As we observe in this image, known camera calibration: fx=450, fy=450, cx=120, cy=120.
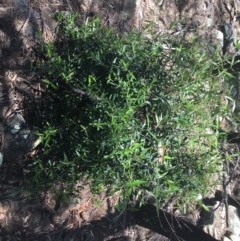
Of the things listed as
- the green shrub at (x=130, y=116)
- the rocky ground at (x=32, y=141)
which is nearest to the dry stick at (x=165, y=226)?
the rocky ground at (x=32, y=141)

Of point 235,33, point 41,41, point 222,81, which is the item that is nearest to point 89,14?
point 41,41

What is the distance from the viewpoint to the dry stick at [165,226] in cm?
422

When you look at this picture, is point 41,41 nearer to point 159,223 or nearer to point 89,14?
point 89,14

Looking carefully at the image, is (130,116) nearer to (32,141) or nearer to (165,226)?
(32,141)

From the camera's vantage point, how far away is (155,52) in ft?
10.7

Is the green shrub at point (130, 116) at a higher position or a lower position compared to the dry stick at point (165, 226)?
higher

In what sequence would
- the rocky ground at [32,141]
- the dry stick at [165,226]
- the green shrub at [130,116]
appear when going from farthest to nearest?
the dry stick at [165,226], the rocky ground at [32,141], the green shrub at [130,116]

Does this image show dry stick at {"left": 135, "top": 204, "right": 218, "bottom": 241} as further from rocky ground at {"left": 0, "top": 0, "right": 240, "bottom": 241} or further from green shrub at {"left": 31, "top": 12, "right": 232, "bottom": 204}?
green shrub at {"left": 31, "top": 12, "right": 232, "bottom": 204}

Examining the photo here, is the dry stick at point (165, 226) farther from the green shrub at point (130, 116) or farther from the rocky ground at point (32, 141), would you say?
the green shrub at point (130, 116)

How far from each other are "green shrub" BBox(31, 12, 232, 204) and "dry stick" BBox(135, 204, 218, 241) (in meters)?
0.95

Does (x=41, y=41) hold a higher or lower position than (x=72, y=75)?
higher

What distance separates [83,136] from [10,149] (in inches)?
25.1

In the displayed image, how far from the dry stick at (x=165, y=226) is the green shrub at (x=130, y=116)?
0.95 metres

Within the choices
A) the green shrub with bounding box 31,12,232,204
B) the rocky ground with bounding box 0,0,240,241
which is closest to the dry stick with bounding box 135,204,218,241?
the rocky ground with bounding box 0,0,240,241
